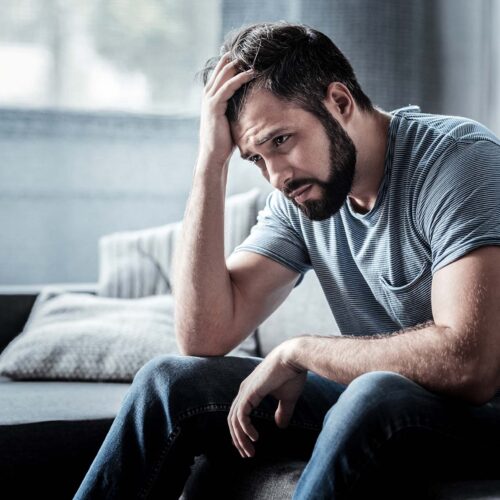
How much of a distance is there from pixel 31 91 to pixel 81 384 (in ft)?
4.12

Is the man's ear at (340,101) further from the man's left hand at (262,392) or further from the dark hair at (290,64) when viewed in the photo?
the man's left hand at (262,392)

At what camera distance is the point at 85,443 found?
178cm

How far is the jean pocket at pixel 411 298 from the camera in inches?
55.8

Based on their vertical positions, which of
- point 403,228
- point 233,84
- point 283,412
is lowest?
point 283,412

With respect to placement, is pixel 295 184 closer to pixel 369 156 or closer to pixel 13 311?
pixel 369 156

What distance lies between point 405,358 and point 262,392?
9.6 inches

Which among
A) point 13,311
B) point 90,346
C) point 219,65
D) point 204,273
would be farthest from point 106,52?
point 204,273

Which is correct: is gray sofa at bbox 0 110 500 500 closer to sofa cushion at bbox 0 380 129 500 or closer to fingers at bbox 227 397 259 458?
sofa cushion at bbox 0 380 129 500

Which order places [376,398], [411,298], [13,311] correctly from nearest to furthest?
[376,398] < [411,298] < [13,311]

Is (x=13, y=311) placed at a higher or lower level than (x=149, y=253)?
lower

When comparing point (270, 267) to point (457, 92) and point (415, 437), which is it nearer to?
point (415, 437)

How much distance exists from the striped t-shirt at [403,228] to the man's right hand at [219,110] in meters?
0.18

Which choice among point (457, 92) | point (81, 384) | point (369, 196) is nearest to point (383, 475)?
point (369, 196)

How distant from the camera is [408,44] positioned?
115 inches
